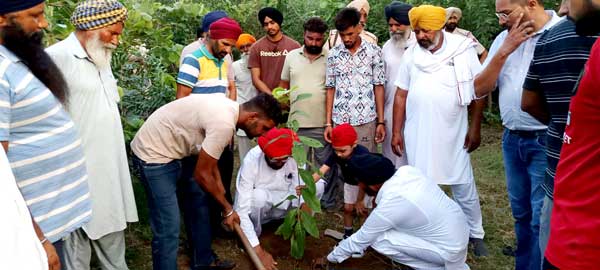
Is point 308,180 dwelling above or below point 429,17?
below

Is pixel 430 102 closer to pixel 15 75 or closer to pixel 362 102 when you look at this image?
pixel 362 102

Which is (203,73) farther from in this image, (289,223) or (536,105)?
(536,105)

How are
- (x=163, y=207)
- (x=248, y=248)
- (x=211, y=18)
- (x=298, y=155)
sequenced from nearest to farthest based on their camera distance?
(x=163, y=207), (x=298, y=155), (x=248, y=248), (x=211, y=18)

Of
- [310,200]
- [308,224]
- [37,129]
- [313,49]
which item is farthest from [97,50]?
[313,49]

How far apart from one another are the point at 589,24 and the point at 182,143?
2.11 m

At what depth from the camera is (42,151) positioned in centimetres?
205

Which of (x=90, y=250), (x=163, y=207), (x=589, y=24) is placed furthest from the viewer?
(x=163, y=207)

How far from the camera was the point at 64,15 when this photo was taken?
3.67 metres

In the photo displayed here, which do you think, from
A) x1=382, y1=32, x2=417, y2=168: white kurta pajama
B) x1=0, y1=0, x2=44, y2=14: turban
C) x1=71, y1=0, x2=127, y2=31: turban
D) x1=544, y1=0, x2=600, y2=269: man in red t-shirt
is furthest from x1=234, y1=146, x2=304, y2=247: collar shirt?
x1=544, y1=0, x2=600, y2=269: man in red t-shirt

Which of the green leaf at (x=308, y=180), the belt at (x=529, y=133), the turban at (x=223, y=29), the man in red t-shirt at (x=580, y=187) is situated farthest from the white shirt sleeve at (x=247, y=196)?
the man in red t-shirt at (x=580, y=187)

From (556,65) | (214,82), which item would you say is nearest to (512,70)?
(556,65)

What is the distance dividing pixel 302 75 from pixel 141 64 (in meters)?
1.29

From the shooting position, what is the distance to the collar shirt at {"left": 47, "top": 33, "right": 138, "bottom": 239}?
263cm

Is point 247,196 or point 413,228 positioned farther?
point 247,196
